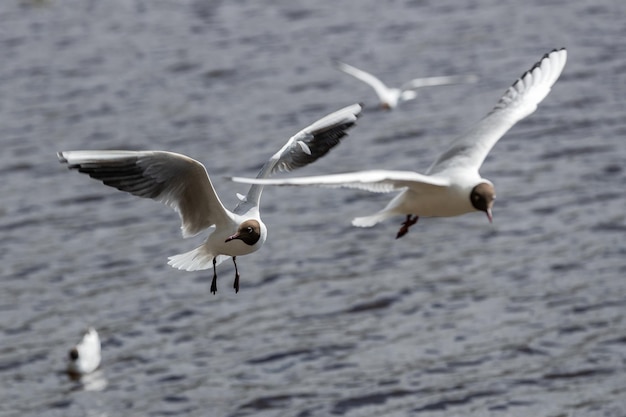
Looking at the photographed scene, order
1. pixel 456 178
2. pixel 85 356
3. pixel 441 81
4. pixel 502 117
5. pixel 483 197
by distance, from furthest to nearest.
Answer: pixel 441 81 → pixel 85 356 → pixel 502 117 → pixel 456 178 → pixel 483 197

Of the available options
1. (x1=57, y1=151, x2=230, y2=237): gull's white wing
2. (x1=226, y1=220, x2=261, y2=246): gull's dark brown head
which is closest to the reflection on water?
(x1=57, y1=151, x2=230, y2=237): gull's white wing

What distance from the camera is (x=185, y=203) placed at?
993cm

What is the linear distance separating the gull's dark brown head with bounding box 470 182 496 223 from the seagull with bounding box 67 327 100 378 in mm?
8267

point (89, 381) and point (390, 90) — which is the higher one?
point (390, 90)

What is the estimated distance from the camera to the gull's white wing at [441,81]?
23.1 metres

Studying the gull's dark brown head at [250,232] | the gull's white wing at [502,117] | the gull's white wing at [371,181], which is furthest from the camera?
the gull's white wing at [502,117]

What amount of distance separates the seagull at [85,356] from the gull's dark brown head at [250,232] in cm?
752

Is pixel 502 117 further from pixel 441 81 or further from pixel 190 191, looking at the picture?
pixel 441 81

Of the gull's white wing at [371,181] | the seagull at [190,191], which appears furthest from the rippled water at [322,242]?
the gull's white wing at [371,181]

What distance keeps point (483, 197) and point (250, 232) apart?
161cm

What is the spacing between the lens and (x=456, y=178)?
9.45 metres

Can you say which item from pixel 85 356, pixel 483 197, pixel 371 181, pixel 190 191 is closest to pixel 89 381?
pixel 85 356

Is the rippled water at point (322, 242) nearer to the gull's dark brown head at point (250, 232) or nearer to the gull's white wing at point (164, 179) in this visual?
the gull's white wing at point (164, 179)

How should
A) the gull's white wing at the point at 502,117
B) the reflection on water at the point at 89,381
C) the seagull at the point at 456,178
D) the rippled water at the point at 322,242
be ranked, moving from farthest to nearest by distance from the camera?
the reflection on water at the point at 89,381 < the rippled water at the point at 322,242 < the gull's white wing at the point at 502,117 < the seagull at the point at 456,178
